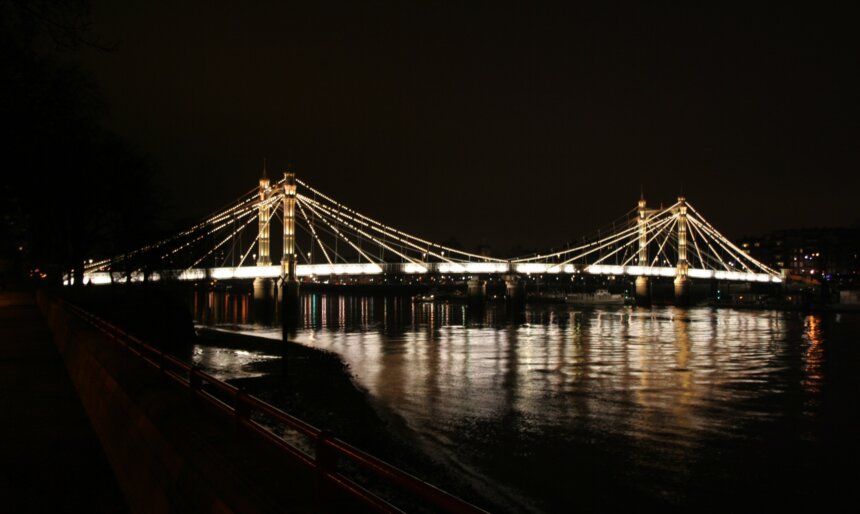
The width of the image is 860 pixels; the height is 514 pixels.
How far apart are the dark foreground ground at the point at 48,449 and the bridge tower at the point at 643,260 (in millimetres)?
111581

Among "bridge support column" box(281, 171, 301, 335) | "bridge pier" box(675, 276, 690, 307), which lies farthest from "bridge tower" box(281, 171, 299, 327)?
"bridge pier" box(675, 276, 690, 307)

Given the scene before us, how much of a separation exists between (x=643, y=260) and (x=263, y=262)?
67.6 metres

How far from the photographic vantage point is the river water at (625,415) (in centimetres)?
1549

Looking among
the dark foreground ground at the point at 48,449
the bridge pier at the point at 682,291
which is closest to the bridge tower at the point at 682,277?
the bridge pier at the point at 682,291

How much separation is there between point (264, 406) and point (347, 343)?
44.3 m

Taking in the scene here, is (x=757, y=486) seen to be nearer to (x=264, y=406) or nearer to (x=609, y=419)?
(x=609, y=419)

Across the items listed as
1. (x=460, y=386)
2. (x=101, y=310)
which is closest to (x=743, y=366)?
(x=460, y=386)

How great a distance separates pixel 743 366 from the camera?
123 feet

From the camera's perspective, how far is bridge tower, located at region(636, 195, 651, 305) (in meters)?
122

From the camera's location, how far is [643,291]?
4852 inches

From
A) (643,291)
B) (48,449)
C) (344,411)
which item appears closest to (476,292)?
(643,291)

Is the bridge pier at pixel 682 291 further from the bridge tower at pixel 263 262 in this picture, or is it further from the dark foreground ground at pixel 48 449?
the dark foreground ground at pixel 48 449

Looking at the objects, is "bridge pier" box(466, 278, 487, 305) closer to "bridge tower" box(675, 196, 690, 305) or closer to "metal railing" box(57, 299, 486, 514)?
"bridge tower" box(675, 196, 690, 305)

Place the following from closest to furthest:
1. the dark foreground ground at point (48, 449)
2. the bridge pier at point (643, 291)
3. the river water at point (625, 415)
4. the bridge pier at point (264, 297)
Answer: the dark foreground ground at point (48, 449), the river water at point (625, 415), the bridge pier at point (264, 297), the bridge pier at point (643, 291)
